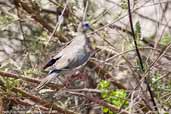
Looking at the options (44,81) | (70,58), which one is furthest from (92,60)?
(44,81)

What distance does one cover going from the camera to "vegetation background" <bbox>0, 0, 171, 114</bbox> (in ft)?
11.3

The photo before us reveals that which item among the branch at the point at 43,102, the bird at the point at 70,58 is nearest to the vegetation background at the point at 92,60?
the branch at the point at 43,102

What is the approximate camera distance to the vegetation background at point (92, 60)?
11.3 ft

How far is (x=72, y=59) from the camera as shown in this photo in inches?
144

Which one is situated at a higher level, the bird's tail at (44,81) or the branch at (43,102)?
the bird's tail at (44,81)

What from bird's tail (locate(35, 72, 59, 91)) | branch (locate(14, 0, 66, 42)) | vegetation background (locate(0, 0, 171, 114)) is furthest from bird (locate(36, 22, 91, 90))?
branch (locate(14, 0, 66, 42))

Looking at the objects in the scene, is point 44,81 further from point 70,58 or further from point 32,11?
point 32,11

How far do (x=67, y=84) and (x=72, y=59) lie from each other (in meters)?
0.17

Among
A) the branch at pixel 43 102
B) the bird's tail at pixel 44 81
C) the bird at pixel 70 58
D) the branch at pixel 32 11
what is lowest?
the branch at pixel 43 102

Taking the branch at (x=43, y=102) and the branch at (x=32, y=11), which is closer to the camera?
the branch at (x=43, y=102)

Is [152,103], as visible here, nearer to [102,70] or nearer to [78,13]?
[102,70]

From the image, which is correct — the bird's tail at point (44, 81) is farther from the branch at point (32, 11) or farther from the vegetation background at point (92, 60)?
the branch at point (32, 11)

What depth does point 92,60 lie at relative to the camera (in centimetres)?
450

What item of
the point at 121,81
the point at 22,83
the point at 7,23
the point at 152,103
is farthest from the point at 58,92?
the point at 121,81
